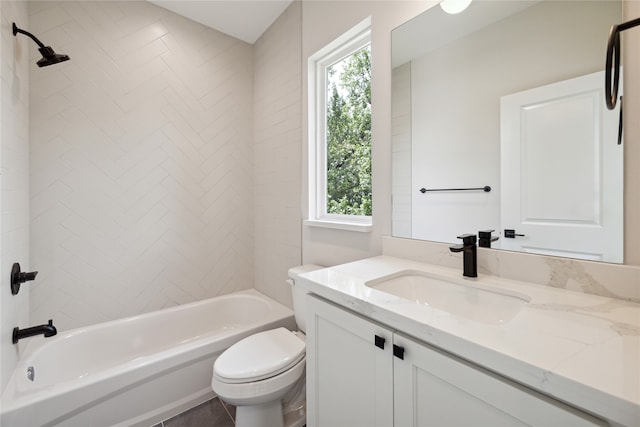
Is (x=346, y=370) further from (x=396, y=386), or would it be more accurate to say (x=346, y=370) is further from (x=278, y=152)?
(x=278, y=152)

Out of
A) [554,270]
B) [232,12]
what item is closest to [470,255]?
[554,270]

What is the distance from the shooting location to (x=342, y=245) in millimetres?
1703

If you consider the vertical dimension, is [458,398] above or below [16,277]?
below

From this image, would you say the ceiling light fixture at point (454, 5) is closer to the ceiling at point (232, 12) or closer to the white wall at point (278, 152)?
the white wall at point (278, 152)

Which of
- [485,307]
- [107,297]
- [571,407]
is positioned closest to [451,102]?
[485,307]

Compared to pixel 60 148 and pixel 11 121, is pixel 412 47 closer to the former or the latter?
pixel 11 121

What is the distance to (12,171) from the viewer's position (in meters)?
1.37

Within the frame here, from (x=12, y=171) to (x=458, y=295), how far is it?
2100 mm

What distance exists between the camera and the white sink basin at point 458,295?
88cm

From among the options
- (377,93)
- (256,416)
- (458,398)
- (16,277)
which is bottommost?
(256,416)

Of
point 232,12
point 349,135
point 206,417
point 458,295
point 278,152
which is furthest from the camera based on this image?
point 278,152

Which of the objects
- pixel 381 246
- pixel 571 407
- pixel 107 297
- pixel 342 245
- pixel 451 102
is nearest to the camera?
pixel 571 407

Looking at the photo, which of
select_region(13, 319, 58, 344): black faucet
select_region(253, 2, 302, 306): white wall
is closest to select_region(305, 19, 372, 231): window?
select_region(253, 2, 302, 306): white wall

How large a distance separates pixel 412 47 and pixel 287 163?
1.15 m
